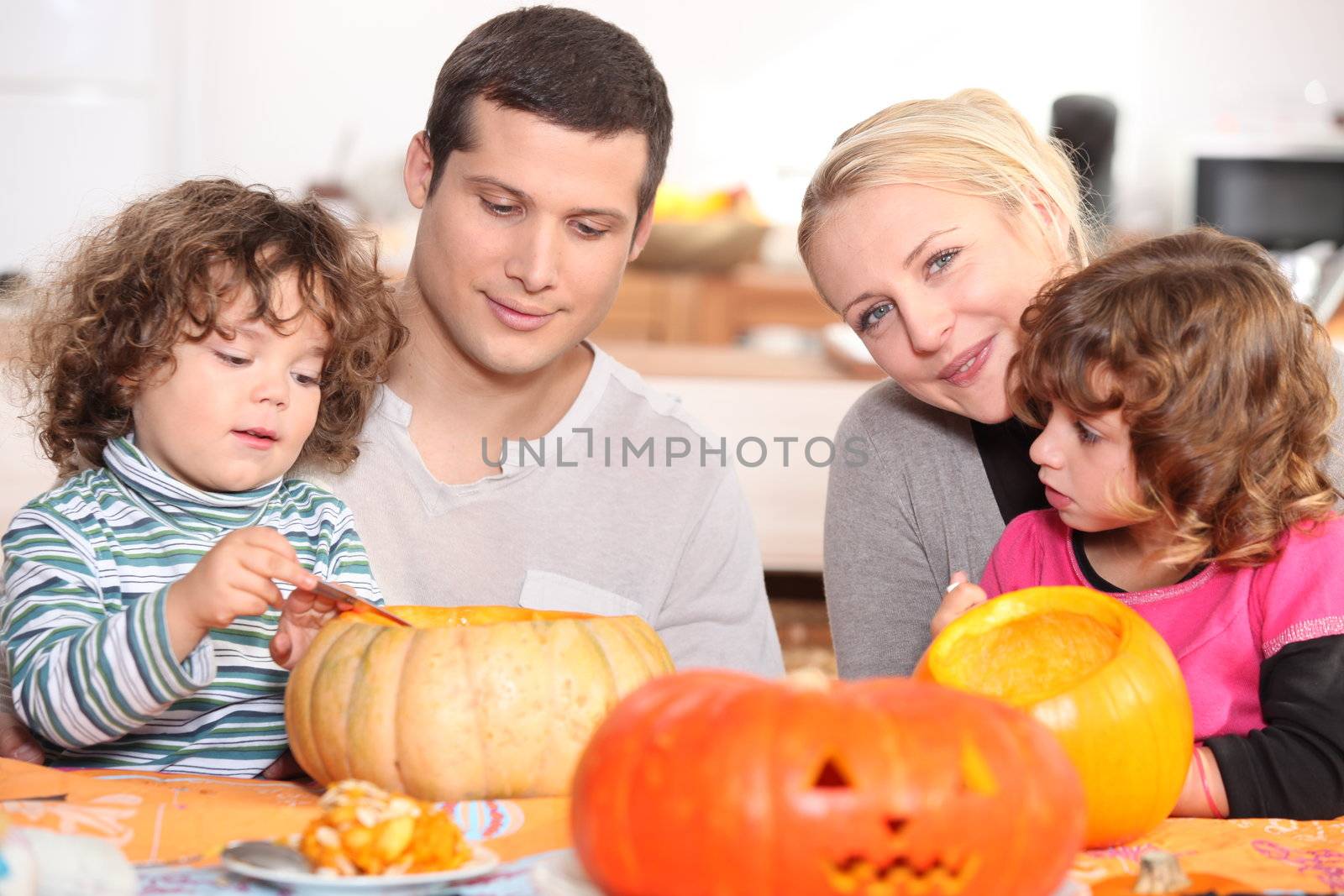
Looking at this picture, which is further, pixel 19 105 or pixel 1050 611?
pixel 19 105

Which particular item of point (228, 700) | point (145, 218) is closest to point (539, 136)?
point (145, 218)

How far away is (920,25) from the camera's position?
15.7 ft

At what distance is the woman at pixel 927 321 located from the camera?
1.43m

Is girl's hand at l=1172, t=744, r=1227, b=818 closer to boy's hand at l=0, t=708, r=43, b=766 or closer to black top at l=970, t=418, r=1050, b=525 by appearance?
black top at l=970, t=418, r=1050, b=525

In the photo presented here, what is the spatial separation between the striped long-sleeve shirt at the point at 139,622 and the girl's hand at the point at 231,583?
21mm

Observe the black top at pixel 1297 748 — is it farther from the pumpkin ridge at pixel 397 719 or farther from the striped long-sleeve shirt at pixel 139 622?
the striped long-sleeve shirt at pixel 139 622

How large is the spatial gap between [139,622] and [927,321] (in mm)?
867

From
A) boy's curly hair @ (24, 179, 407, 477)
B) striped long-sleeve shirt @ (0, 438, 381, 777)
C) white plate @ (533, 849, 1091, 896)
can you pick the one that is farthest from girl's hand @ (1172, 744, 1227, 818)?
boy's curly hair @ (24, 179, 407, 477)

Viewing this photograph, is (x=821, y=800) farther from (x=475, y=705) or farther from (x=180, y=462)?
(x=180, y=462)

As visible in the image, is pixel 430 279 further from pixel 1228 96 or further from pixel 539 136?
pixel 1228 96

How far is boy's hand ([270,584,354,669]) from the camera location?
114cm

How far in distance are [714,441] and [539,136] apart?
0.50 metres

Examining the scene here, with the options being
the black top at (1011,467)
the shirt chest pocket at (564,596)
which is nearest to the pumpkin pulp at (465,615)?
the shirt chest pocket at (564,596)

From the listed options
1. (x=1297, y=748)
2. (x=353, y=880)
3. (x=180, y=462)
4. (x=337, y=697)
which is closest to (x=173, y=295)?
(x=180, y=462)
